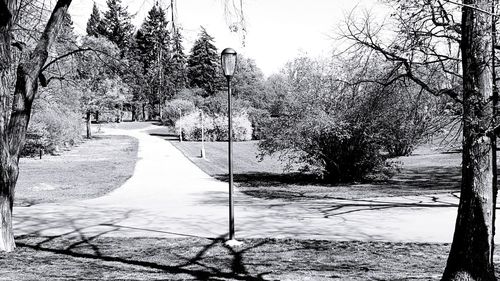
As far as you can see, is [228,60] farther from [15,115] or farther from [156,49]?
[15,115]

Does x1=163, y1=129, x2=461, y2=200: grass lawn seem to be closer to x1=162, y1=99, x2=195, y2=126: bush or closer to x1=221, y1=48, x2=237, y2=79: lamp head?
x1=221, y1=48, x2=237, y2=79: lamp head

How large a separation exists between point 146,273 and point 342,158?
A: 46.1 feet

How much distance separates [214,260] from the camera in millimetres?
7285

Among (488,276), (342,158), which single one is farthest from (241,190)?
(488,276)

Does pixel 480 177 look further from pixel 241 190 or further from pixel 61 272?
pixel 241 190

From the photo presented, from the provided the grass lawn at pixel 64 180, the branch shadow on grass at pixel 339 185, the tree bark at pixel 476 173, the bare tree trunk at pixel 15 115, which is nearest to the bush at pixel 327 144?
the branch shadow on grass at pixel 339 185

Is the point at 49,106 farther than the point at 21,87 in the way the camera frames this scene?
Yes

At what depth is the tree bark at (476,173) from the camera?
5.30 meters

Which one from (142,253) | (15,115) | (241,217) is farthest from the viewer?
(241,217)

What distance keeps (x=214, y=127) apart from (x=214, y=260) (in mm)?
44012

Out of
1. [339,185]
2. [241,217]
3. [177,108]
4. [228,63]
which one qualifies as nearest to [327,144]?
[339,185]

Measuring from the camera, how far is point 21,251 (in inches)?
306

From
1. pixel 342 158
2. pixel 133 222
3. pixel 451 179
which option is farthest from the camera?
pixel 451 179

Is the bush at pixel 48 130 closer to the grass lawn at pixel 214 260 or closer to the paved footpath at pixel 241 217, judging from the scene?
the paved footpath at pixel 241 217
